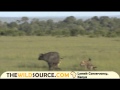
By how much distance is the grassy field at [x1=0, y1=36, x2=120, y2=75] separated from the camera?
11000 millimetres

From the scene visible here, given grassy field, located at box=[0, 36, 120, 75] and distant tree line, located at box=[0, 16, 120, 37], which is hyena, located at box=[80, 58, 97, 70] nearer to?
grassy field, located at box=[0, 36, 120, 75]

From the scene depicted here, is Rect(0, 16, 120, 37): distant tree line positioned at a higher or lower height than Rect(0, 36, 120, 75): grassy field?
higher

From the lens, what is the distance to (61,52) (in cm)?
1105

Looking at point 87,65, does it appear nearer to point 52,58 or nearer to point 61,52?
point 61,52

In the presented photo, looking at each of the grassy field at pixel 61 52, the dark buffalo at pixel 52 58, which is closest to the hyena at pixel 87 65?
the grassy field at pixel 61 52

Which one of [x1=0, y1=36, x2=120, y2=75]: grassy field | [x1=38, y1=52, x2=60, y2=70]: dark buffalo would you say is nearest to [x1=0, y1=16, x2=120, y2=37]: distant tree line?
[x1=0, y1=36, x2=120, y2=75]: grassy field

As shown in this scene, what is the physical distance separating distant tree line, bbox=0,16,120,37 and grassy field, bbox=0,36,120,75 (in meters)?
0.12

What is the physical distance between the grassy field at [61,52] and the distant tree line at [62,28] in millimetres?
124

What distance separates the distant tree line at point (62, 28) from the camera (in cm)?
1116

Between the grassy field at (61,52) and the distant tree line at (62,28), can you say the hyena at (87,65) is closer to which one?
the grassy field at (61,52)

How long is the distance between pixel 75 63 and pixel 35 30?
1248 mm

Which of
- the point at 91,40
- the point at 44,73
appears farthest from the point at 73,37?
the point at 44,73

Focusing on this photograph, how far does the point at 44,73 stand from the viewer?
10.8 m
